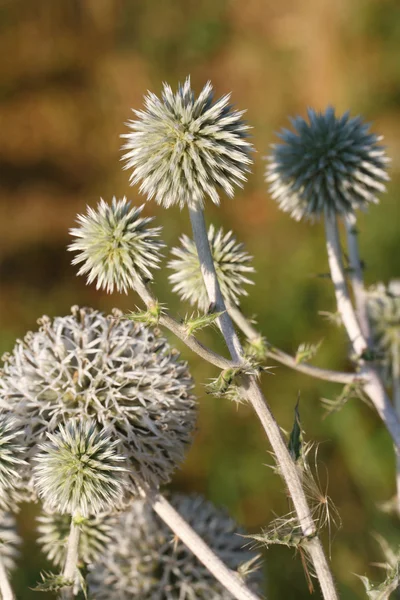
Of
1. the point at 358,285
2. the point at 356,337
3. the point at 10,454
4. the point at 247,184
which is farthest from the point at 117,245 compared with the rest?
the point at 247,184

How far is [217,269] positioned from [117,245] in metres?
0.57

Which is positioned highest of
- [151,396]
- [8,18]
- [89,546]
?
[8,18]

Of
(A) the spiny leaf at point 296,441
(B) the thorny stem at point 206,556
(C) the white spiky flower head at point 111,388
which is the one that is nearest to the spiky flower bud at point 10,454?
(C) the white spiky flower head at point 111,388

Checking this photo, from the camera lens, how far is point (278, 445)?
1.54m

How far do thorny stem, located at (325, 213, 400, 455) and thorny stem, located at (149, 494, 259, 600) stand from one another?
71 centimetres

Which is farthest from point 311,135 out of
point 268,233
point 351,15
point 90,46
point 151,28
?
point 90,46

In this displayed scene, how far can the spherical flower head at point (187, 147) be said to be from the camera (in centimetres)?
167

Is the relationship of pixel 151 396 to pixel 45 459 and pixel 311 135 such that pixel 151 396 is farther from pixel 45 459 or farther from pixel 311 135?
pixel 311 135

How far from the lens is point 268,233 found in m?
8.65

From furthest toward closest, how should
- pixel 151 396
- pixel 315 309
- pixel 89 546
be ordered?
pixel 315 309 < pixel 89 546 < pixel 151 396

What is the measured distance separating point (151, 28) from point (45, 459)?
942cm

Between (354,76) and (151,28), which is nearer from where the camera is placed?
(354,76)

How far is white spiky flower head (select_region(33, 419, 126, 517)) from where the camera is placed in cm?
163

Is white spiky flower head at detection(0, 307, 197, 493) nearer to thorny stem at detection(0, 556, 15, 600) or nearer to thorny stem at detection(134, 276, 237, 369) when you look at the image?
thorny stem at detection(0, 556, 15, 600)
